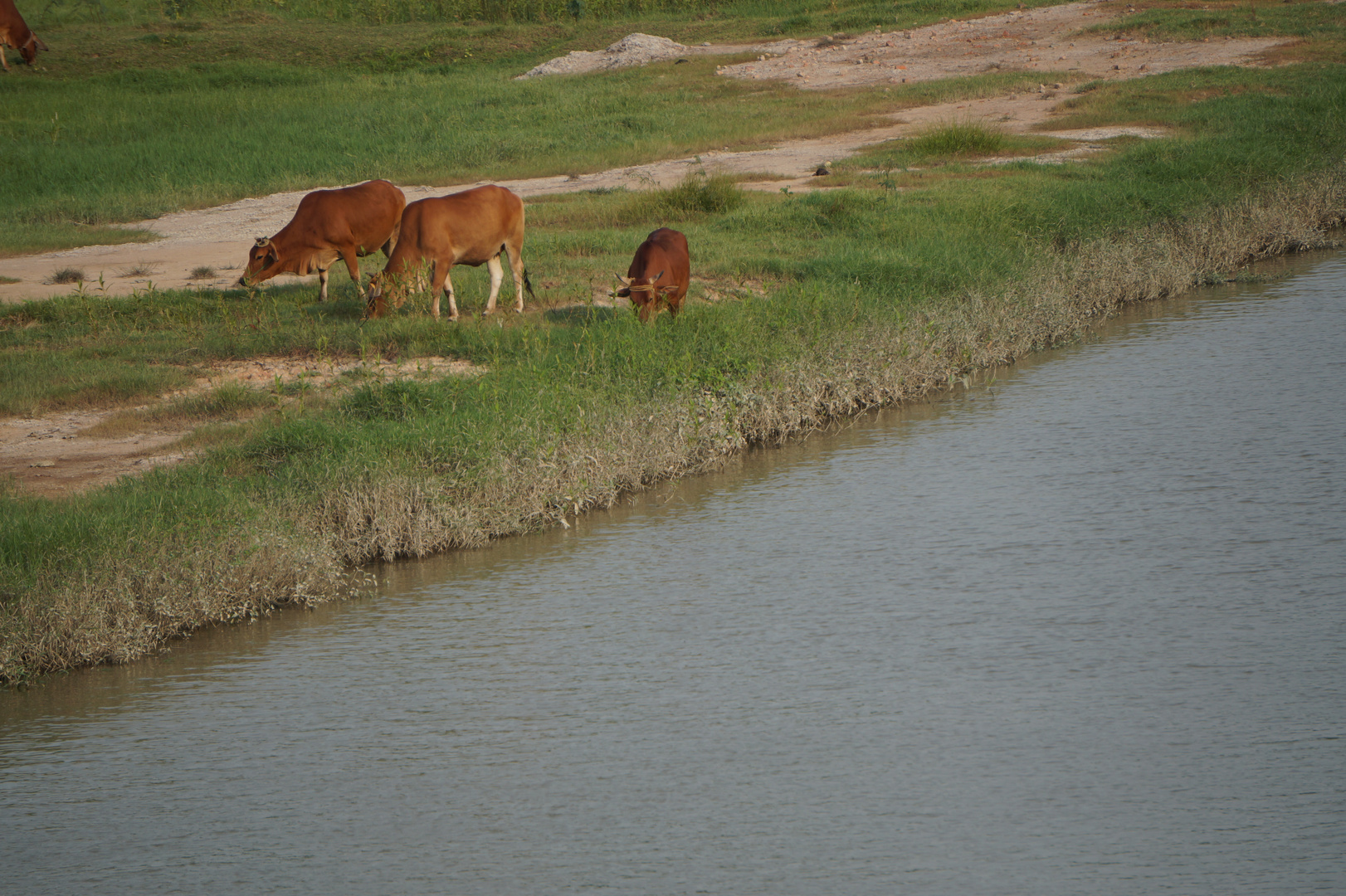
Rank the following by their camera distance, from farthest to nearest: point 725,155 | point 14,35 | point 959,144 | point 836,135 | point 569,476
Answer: point 14,35 < point 836,135 < point 725,155 < point 959,144 < point 569,476

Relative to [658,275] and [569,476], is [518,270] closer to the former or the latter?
[658,275]

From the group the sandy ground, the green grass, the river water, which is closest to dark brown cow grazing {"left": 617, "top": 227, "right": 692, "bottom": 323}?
the sandy ground

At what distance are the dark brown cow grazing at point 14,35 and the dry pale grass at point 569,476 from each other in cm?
2928

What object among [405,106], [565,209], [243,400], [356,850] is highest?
[405,106]

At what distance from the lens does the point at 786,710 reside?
6875 millimetres

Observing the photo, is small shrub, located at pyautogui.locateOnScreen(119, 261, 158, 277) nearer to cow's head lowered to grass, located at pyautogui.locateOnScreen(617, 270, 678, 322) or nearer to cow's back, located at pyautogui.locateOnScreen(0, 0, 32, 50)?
cow's head lowered to grass, located at pyautogui.locateOnScreen(617, 270, 678, 322)

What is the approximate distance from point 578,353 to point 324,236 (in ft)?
15.3

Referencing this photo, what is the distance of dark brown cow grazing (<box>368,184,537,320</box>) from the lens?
13469mm

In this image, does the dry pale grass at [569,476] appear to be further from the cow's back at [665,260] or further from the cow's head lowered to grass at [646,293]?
the cow's back at [665,260]

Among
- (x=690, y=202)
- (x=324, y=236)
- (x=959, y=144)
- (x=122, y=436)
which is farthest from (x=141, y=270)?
(x=959, y=144)

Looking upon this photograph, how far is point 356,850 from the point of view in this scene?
5.82 metres

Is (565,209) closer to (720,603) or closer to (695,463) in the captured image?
(695,463)

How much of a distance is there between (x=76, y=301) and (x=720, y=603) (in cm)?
977

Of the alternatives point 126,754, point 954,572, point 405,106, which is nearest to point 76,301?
point 126,754
